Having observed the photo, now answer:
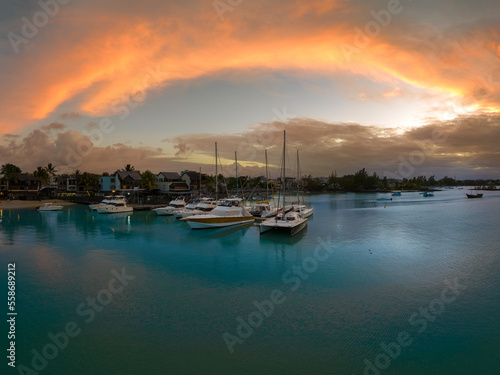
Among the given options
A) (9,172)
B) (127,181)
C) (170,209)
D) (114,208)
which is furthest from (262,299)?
(9,172)

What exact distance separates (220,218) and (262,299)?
1040 inches

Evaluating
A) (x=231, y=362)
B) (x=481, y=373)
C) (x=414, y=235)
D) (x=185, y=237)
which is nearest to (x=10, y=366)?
(x=231, y=362)

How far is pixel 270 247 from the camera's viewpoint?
3284 centimetres

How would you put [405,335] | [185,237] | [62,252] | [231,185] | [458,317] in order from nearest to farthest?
1. [405,335]
2. [458,317]
3. [62,252]
4. [185,237]
5. [231,185]

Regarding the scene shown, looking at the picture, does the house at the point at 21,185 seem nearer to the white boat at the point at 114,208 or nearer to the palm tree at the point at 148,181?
the palm tree at the point at 148,181

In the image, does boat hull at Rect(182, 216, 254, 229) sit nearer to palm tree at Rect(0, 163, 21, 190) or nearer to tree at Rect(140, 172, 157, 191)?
tree at Rect(140, 172, 157, 191)

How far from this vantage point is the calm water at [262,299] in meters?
11.7

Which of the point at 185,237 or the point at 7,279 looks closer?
the point at 7,279

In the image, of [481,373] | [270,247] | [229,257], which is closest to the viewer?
[481,373]

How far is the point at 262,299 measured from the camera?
1778 centimetres

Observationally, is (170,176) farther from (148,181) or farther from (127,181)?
(127,181)

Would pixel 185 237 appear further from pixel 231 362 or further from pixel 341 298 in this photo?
pixel 231 362

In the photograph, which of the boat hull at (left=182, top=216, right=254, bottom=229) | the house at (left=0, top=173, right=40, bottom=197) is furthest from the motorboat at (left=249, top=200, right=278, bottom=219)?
the house at (left=0, top=173, right=40, bottom=197)

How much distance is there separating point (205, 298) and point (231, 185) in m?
141
